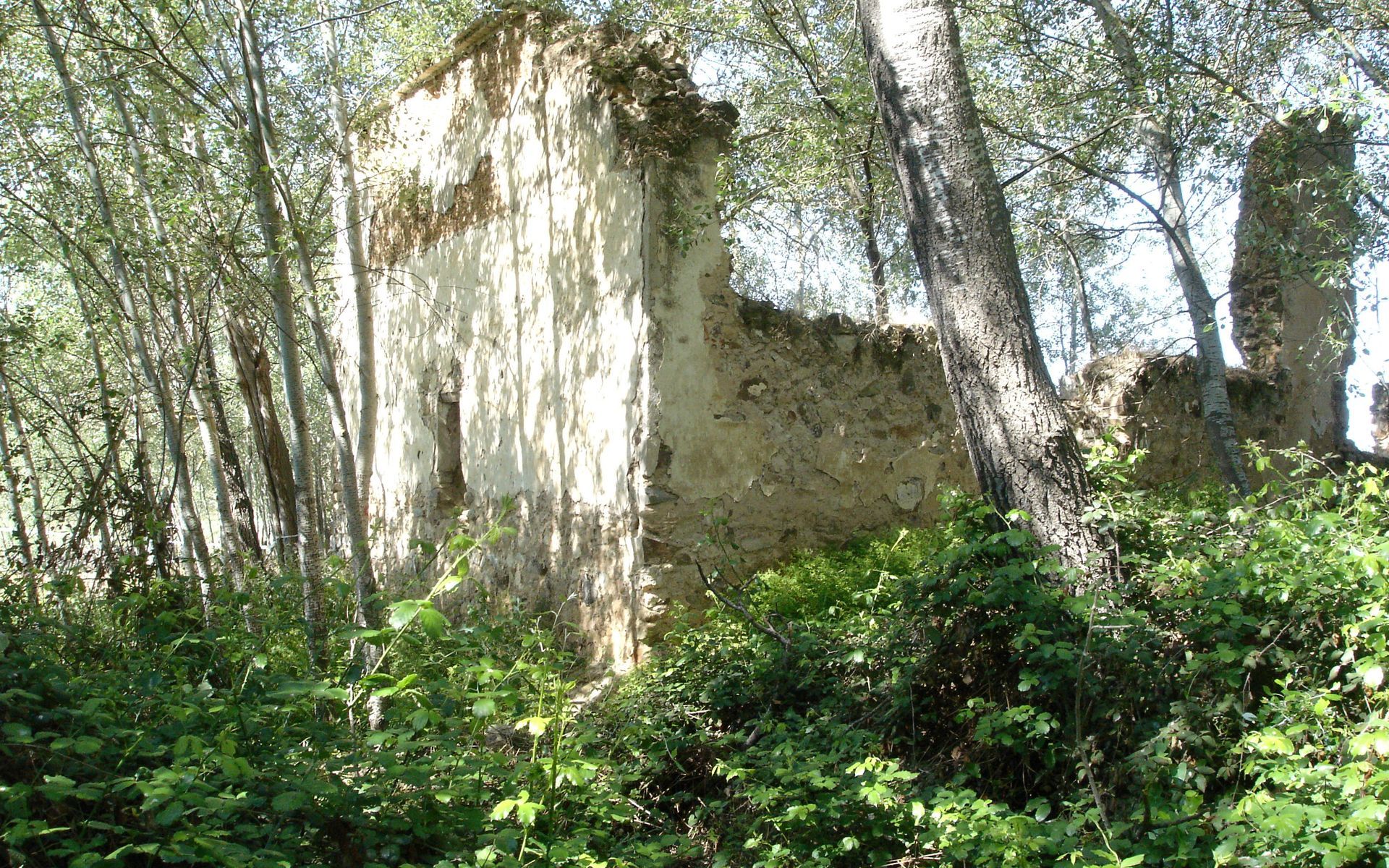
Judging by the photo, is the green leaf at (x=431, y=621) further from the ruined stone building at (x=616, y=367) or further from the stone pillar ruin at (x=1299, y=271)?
the stone pillar ruin at (x=1299, y=271)

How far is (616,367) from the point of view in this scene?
6.02 m

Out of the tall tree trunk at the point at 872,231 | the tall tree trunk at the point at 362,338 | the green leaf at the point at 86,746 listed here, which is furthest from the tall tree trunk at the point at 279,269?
the tall tree trunk at the point at 872,231

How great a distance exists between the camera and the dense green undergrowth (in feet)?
9.06

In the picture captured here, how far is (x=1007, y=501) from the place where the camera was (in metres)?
4.32

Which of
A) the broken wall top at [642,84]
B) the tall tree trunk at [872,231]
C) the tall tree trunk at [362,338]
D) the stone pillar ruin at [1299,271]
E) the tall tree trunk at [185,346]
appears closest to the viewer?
the broken wall top at [642,84]

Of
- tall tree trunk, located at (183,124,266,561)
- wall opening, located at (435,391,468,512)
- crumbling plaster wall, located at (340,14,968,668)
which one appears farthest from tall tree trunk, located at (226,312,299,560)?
crumbling plaster wall, located at (340,14,968,668)

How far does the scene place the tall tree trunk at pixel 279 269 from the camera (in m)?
5.85

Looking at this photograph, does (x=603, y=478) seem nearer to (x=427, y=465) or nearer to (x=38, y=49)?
(x=427, y=465)

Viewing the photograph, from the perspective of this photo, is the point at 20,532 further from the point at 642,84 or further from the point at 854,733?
the point at 854,733

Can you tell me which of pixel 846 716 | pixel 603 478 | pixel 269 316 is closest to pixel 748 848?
pixel 846 716

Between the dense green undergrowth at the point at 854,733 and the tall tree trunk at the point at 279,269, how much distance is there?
1513 mm

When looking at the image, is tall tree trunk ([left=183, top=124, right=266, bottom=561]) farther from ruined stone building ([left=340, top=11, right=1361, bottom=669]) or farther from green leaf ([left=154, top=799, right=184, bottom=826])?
green leaf ([left=154, top=799, right=184, bottom=826])

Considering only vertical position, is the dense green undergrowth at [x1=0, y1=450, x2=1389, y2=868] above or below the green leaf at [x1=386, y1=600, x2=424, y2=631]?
below

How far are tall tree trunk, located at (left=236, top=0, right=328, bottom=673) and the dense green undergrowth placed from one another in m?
1.51
